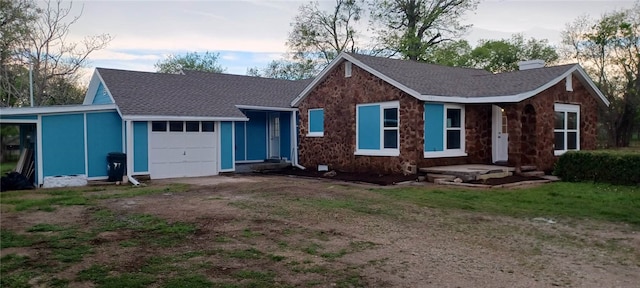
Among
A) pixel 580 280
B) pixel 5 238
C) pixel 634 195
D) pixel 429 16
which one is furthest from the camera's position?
pixel 429 16

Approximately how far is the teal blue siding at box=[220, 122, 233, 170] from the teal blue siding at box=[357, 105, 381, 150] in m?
4.75

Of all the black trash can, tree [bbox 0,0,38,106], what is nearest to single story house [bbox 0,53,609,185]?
the black trash can

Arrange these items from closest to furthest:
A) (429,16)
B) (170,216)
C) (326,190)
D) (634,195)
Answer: (170,216) → (634,195) → (326,190) → (429,16)

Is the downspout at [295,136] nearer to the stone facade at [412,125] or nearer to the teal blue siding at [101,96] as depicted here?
the stone facade at [412,125]

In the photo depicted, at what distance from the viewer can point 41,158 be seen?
14031 millimetres

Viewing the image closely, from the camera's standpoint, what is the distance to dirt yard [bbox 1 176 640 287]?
520 centimetres

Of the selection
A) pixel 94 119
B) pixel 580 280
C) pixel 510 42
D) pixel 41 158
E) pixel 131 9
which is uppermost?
pixel 510 42

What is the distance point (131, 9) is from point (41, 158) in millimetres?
6164

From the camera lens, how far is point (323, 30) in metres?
37.9

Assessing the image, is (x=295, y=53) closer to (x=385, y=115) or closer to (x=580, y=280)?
(x=385, y=115)

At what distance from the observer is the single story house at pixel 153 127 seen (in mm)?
14411

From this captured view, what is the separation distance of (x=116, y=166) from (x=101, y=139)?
3.27 feet

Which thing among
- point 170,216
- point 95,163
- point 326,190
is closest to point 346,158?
point 326,190

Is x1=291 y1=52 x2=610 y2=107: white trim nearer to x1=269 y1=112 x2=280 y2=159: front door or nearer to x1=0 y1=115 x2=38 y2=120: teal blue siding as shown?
x1=269 y1=112 x2=280 y2=159: front door
